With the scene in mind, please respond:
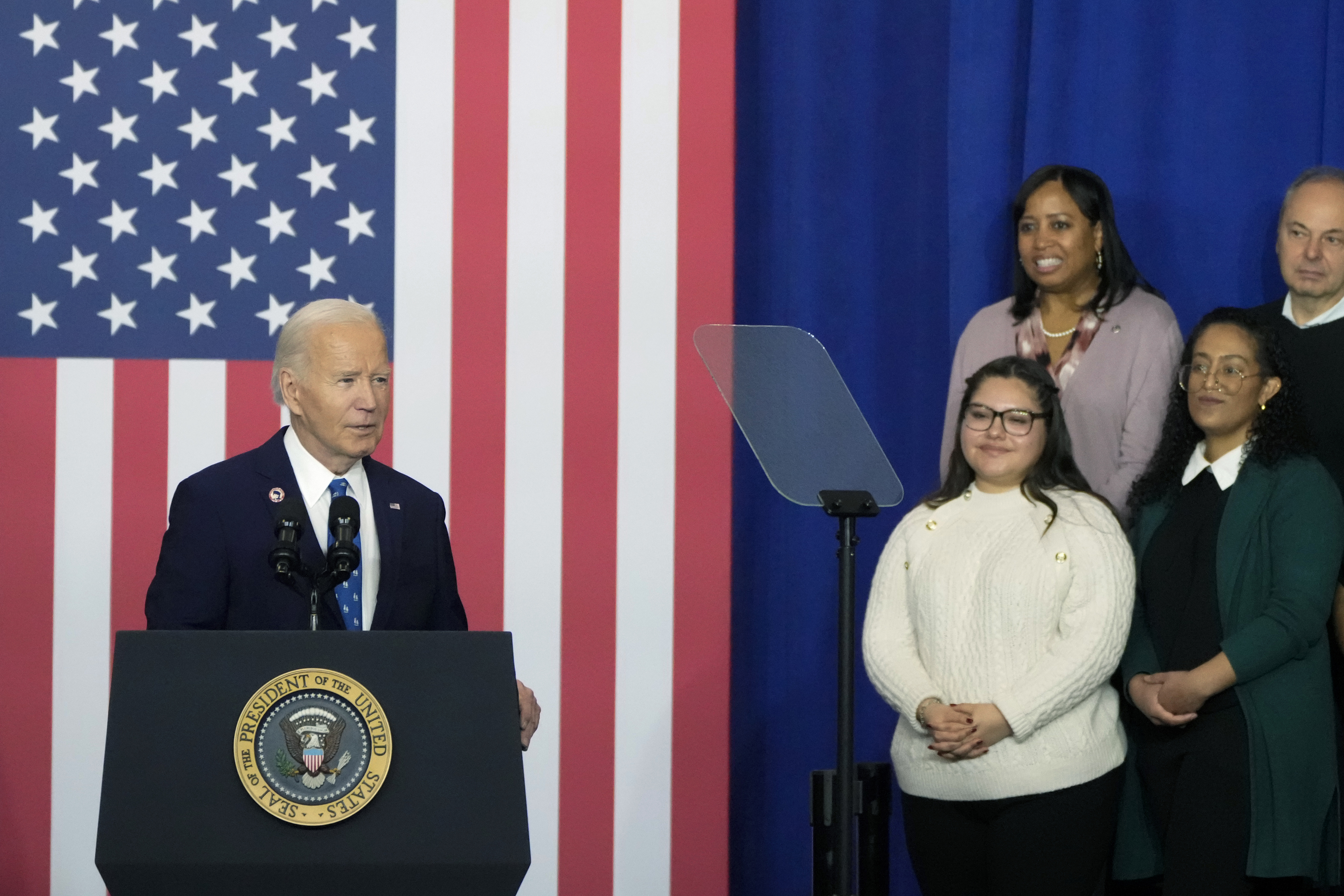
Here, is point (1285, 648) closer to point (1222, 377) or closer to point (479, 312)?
point (1222, 377)

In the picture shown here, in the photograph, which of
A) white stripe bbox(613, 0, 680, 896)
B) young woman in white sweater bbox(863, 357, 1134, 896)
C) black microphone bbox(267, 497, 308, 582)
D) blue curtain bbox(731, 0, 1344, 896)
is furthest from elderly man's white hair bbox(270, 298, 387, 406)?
blue curtain bbox(731, 0, 1344, 896)

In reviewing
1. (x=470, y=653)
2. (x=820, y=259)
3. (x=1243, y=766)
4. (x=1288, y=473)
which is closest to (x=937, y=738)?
(x=1243, y=766)

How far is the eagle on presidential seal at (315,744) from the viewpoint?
1.61 m

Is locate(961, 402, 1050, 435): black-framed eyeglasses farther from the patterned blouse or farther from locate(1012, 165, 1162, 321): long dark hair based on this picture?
locate(1012, 165, 1162, 321): long dark hair

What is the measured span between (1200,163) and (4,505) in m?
3.14

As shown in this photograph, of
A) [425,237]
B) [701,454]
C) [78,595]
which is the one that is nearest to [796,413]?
[701,454]

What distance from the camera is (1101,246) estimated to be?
3.12m

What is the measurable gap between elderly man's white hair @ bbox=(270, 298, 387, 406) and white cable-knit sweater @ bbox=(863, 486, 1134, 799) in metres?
1.11

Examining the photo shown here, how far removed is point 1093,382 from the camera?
2963mm

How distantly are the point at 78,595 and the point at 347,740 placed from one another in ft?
7.29

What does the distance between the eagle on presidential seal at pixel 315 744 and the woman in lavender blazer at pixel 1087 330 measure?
1.68m

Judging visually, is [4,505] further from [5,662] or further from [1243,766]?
[1243,766]

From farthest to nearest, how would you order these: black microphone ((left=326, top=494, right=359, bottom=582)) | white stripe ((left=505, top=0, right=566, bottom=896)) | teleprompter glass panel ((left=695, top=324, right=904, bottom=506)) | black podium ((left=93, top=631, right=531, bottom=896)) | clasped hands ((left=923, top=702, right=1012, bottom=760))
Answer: white stripe ((left=505, top=0, right=566, bottom=896))
clasped hands ((left=923, top=702, right=1012, bottom=760))
teleprompter glass panel ((left=695, top=324, right=904, bottom=506))
black microphone ((left=326, top=494, right=359, bottom=582))
black podium ((left=93, top=631, right=531, bottom=896))

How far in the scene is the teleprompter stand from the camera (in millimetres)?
2240
